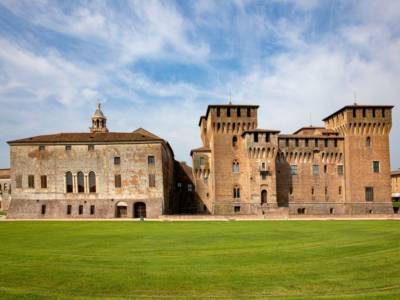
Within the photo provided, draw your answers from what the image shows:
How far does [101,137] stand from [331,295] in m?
44.5

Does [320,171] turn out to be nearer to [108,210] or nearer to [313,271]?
[108,210]

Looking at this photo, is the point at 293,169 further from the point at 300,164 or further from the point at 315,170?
the point at 315,170

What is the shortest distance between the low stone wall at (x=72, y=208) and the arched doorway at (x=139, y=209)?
57 centimetres

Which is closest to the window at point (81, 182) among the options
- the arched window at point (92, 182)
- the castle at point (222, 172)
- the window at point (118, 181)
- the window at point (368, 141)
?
the castle at point (222, 172)

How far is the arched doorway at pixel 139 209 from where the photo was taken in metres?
50.2

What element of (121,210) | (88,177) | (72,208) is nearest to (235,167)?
(121,210)

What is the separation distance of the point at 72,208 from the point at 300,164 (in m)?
31.8

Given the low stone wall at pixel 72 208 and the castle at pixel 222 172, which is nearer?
the low stone wall at pixel 72 208

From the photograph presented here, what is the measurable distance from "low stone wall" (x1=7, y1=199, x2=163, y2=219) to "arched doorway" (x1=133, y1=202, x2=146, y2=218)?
57 cm

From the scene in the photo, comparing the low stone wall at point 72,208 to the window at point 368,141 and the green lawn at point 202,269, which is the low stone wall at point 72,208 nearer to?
the green lawn at point 202,269

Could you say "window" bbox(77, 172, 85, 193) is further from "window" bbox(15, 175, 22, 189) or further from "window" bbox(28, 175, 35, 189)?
"window" bbox(15, 175, 22, 189)

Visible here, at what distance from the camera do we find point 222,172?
55.0m

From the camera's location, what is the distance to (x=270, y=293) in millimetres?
11102

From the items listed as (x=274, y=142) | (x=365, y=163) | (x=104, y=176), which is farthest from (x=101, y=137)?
(x=365, y=163)
